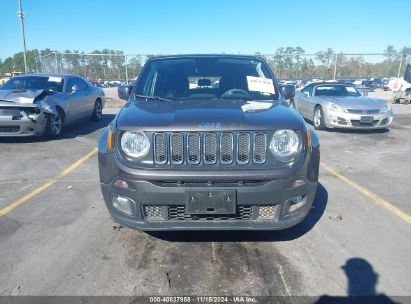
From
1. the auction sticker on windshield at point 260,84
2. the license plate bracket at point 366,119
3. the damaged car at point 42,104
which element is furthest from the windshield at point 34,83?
the license plate bracket at point 366,119

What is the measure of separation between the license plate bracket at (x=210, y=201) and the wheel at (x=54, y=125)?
21.3ft

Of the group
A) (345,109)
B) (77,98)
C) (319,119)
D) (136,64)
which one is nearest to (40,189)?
(77,98)

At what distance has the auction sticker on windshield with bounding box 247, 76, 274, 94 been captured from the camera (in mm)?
4246

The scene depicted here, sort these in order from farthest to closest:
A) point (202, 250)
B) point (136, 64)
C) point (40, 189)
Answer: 1. point (136, 64)
2. point (40, 189)
3. point (202, 250)

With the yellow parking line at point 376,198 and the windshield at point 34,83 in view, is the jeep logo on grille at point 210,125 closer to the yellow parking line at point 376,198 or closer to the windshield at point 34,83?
the yellow parking line at point 376,198

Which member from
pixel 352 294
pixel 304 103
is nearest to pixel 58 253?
pixel 352 294

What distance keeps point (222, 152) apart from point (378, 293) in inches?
62.0

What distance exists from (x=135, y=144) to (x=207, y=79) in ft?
5.40

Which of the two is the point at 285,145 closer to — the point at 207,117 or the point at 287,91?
the point at 207,117

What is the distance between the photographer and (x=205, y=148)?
117 inches

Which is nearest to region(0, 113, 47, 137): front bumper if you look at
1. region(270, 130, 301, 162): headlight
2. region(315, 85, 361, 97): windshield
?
region(270, 130, 301, 162): headlight

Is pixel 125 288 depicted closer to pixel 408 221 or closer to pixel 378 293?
pixel 378 293

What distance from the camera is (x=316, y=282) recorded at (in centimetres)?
283

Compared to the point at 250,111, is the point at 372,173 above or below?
below
